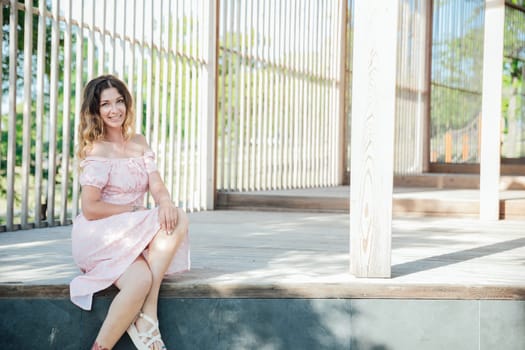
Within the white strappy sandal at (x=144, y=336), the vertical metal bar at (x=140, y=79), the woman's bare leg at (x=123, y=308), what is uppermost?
the vertical metal bar at (x=140, y=79)

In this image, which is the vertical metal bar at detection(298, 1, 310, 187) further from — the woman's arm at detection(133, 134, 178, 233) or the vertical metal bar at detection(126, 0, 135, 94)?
the woman's arm at detection(133, 134, 178, 233)

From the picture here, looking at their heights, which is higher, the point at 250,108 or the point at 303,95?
the point at 303,95

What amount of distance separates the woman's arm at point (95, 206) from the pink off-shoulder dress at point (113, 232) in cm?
3

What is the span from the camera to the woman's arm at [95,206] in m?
3.04

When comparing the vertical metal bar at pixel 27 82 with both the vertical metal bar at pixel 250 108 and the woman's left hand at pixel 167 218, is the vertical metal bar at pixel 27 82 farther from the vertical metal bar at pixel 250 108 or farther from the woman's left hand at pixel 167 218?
the vertical metal bar at pixel 250 108

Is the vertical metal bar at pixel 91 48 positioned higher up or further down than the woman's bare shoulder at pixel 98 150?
higher up

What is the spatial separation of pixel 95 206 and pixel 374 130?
3.77 ft

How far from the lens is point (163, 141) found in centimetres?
585

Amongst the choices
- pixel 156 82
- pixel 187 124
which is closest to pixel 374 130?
pixel 156 82

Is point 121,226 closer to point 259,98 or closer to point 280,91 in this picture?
point 259,98

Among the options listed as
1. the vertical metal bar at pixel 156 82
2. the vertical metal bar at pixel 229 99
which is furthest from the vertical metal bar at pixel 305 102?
the vertical metal bar at pixel 156 82

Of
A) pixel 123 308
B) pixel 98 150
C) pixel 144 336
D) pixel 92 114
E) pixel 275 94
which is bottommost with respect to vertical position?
pixel 144 336

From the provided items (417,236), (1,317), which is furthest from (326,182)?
(1,317)

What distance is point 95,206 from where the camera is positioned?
3.05m
